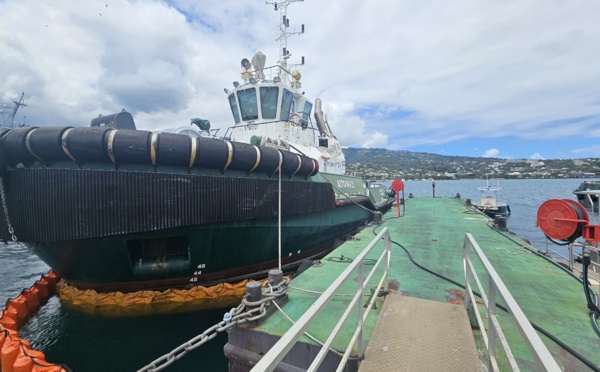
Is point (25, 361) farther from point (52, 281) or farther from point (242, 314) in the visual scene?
point (52, 281)

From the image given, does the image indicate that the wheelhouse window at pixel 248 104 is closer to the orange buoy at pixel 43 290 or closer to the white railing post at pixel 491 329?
the orange buoy at pixel 43 290

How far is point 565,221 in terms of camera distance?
3012 mm

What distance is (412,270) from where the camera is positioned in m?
4.38

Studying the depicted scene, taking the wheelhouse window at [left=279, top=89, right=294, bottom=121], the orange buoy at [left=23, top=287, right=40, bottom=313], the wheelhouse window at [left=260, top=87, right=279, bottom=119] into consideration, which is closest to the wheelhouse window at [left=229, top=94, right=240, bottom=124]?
the wheelhouse window at [left=260, top=87, right=279, bottom=119]

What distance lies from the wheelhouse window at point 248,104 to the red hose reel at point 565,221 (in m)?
8.43

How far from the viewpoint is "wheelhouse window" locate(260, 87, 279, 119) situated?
31.4ft

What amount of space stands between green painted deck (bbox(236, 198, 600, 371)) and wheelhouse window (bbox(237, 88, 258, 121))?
5.81m

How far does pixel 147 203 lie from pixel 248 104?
6.05 metres

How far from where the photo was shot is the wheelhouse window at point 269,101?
9.59 m

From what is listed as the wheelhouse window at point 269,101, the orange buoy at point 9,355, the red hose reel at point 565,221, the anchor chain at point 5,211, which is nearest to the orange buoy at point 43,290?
the anchor chain at point 5,211

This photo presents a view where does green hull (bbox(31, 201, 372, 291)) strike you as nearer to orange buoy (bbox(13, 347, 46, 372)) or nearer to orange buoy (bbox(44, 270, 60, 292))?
orange buoy (bbox(44, 270, 60, 292))

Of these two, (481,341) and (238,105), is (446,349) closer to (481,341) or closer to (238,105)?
(481,341)

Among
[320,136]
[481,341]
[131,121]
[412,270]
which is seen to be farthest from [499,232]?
[131,121]

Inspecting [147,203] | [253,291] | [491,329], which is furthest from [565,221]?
[147,203]
